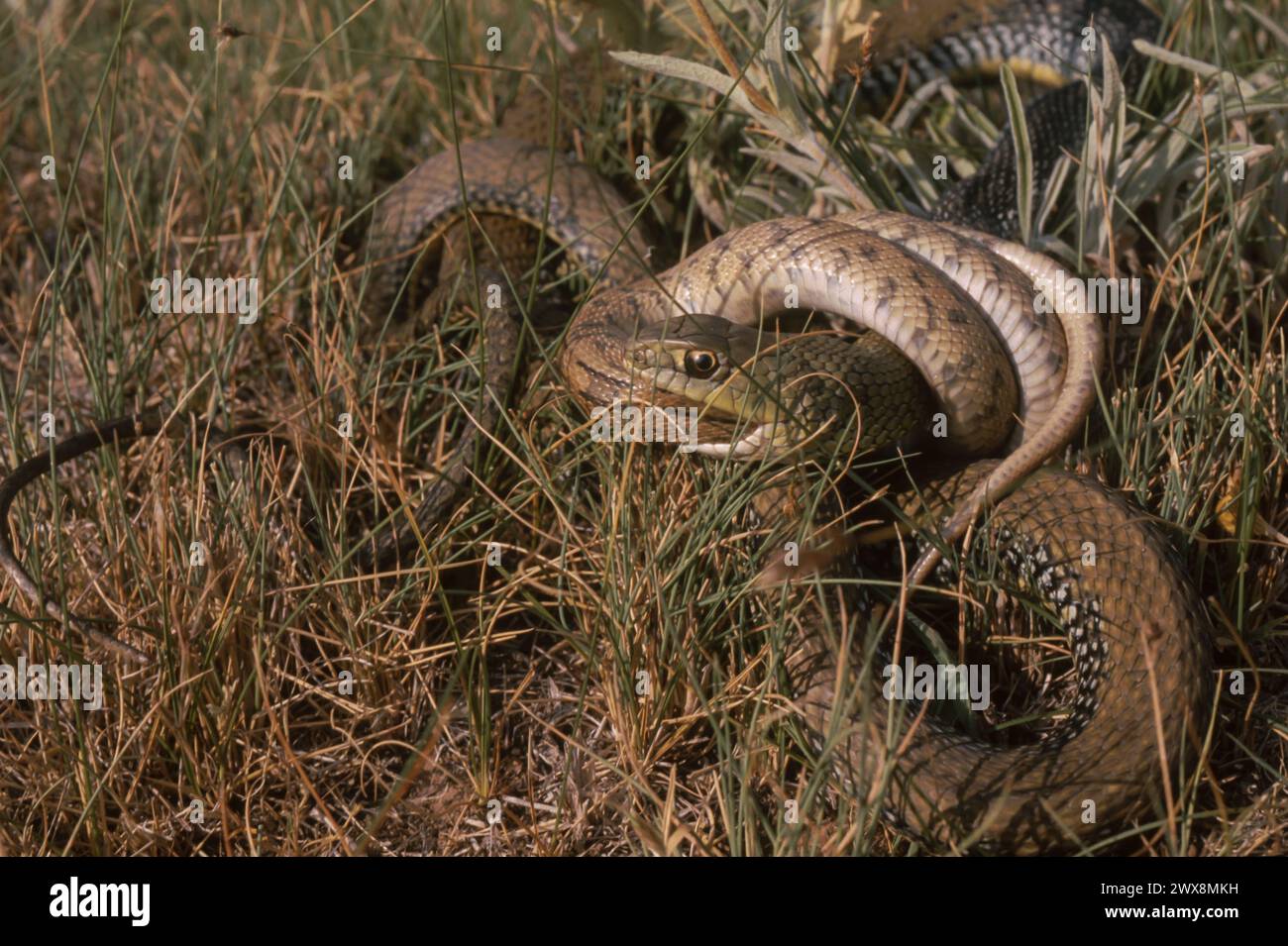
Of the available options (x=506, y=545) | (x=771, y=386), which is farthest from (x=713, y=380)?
(x=506, y=545)

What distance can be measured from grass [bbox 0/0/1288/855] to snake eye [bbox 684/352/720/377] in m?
0.26

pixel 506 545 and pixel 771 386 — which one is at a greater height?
pixel 771 386

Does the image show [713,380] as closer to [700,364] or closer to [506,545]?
[700,364]

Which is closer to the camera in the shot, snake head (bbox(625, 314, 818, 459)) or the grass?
the grass

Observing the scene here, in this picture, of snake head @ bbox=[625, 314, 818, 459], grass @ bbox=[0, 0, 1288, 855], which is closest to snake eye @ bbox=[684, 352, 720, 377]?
snake head @ bbox=[625, 314, 818, 459]

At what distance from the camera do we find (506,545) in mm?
3439

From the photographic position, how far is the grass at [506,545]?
10.2ft

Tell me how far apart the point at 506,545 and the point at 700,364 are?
737 mm

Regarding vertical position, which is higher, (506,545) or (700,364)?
(700,364)

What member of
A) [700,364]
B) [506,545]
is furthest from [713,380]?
[506,545]

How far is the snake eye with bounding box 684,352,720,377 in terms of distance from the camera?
3.49 metres

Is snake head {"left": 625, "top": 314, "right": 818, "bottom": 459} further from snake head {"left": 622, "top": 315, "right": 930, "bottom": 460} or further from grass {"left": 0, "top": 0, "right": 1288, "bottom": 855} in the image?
grass {"left": 0, "top": 0, "right": 1288, "bottom": 855}

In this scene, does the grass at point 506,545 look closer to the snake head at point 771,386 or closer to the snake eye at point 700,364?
the snake head at point 771,386
